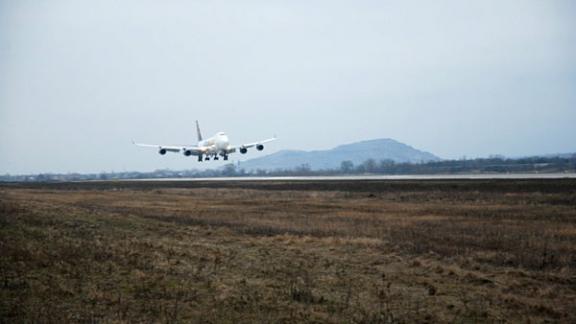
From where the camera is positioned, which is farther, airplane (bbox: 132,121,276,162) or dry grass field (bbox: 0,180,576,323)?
airplane (bbox: 132,121,276,162)

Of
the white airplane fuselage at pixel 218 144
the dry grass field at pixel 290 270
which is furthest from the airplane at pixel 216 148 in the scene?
the dry grass field at pixel 290 270

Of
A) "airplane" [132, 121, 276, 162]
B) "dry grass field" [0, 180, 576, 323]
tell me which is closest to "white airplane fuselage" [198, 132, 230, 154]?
"airplane" [132, 121, 276, 162]

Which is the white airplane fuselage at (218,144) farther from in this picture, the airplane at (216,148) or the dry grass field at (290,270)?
the dry grass field at (290,270)

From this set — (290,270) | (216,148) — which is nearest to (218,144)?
(216,148)

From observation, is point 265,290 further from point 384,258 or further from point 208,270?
point 384,258

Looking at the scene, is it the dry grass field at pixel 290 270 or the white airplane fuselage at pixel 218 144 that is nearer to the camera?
the dry grass field at pixel 290 270

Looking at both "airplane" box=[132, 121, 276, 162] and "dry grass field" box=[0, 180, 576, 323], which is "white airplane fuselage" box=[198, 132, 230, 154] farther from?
"dry grass field" box=[0, 180, 576, 323]

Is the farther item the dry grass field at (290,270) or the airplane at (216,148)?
the airplane at (216,148)

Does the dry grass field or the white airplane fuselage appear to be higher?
the white airplane fuselage

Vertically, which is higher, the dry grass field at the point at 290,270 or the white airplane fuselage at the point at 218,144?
the white airplane fuselage at the point at 218,144
